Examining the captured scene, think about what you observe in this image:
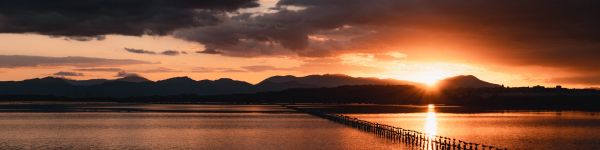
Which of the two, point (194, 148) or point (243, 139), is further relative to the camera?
point (243, 139)

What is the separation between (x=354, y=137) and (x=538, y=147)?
22256 mm

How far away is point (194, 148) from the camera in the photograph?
7331 centimetres

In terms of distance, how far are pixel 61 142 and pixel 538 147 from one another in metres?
51.9

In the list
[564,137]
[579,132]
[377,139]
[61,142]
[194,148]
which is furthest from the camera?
[579,132]

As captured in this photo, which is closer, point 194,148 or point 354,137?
point 194,148

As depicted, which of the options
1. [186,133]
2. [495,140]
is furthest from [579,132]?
[186,133]

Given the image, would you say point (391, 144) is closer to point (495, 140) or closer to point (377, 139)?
point (377, 139)

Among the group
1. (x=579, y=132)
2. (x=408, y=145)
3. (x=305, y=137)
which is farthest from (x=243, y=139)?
(x=579, y=132)

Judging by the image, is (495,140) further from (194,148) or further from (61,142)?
(61,142)

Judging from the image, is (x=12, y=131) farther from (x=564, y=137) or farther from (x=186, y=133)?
(x=564, y=137)

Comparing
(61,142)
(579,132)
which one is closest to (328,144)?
(61,142)

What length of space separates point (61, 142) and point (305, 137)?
28.2 m

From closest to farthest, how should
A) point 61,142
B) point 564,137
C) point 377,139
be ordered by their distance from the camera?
point 61,142 < point 377,139 < point 564,137

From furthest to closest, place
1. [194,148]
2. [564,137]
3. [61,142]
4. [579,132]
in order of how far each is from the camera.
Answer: [579,132] < [564,137] < [61,142] < [194,148]
